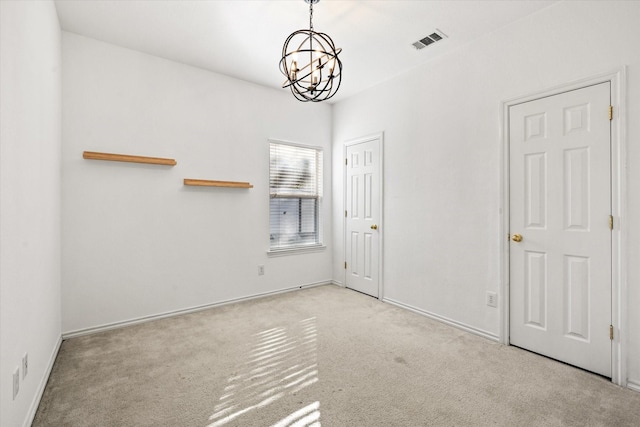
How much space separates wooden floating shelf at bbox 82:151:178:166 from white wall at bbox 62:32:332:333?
90 millimetres

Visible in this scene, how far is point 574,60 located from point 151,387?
3930 millimetres

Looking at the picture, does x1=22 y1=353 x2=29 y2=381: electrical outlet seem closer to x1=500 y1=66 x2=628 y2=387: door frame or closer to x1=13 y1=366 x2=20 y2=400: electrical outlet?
x1=13 y1=366 x2=20 y2=400: electrical outlet

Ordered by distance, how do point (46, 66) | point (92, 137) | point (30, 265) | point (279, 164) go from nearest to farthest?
point (30, 265)
point (46, 66)
point (92, 137)
point (279, 164)

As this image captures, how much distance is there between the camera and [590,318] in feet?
7.46

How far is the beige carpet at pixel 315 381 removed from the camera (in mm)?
1777

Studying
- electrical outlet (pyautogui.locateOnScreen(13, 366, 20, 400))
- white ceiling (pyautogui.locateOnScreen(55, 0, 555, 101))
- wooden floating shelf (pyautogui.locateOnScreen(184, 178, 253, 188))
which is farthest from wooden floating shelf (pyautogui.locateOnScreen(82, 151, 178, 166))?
electrical outlet (pyautogui.locateOnScreen(13, 366, 20, 400))

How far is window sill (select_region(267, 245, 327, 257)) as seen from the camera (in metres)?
4.20

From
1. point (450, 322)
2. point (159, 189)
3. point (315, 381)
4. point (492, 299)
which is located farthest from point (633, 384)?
point (159, 189)

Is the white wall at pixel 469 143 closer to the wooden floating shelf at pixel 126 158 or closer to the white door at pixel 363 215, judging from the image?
the white door at pixel 363 215

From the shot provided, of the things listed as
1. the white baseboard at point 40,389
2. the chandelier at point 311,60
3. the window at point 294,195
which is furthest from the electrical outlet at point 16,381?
the window at point 294,195

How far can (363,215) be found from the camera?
425 cm

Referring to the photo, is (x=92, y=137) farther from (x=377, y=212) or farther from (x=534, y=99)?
(x=534, y=99)

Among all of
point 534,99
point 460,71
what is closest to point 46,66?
point 460,71

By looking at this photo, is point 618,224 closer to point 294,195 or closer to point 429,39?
point 429,39
